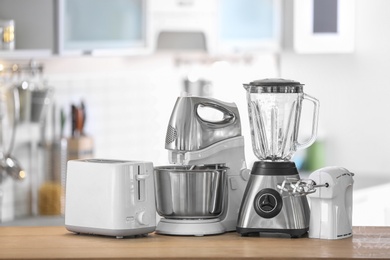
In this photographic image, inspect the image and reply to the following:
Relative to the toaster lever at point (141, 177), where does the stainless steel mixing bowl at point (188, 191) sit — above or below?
below

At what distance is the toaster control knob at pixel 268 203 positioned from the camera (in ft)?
9.36

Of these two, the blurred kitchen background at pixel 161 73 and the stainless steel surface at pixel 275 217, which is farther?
the blurred kitchen background at pixel 161 73

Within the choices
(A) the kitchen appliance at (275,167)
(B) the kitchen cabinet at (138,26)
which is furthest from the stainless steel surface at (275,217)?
(B) the kitchen cabinet at (138,26)

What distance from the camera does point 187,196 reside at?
9.51 feet

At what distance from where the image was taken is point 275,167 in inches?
113

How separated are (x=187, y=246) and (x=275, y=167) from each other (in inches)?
14.6

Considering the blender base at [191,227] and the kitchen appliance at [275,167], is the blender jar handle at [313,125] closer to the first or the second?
the kitchen appliance at [275,167]

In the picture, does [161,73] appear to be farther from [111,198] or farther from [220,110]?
[111,198]

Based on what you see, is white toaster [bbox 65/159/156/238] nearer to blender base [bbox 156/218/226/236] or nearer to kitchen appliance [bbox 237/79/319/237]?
blender base [bbox 156/218/226/236]

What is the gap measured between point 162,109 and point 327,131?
1130mm

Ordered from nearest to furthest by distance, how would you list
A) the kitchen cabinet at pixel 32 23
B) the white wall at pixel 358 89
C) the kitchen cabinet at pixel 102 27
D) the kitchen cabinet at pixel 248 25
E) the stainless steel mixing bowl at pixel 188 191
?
the stainless steel mixing bowl at pixel 188 191 < the kitchen cabinet at pixel 32 23 < the kitchen cabinet at pixel 102 27 < the kitchen cabinet at pixel 248 25 < the white wall at pixel 358 89

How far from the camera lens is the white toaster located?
110 inches

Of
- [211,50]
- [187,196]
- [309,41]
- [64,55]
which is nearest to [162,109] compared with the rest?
[211,50]

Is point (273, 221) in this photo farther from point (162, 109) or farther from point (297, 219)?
point (162, 109)
